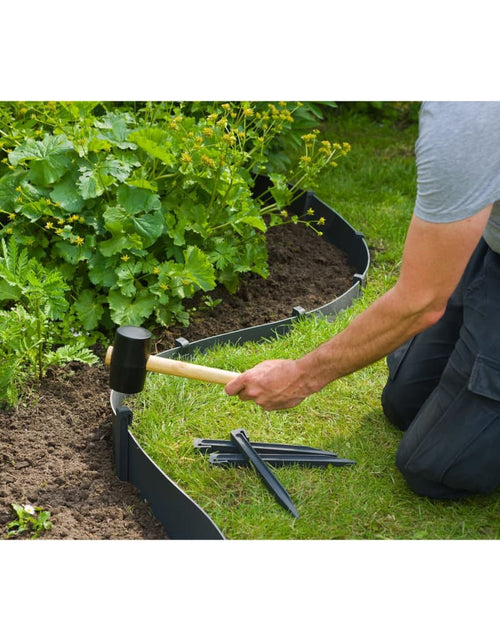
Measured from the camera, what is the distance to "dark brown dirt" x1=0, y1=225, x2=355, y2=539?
2807mm

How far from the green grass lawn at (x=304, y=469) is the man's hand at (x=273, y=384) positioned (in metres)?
0.39

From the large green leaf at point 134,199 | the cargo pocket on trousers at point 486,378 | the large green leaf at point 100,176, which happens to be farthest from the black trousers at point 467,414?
the large green leaf at point 100,176

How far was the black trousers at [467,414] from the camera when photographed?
2771 millimetres

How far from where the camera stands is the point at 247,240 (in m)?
4.04

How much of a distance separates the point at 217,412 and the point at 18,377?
0.85 metres

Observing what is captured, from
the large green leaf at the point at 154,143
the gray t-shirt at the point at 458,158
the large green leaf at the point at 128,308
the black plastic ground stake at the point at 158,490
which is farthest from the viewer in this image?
the large green leaf at the point at 128,308

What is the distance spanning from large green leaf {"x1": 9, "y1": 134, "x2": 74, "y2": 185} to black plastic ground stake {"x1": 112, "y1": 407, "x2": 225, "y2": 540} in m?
1.16

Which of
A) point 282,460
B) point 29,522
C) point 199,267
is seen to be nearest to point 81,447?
point 29,522

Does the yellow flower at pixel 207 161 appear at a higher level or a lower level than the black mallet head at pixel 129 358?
higher

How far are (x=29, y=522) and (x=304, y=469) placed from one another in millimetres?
1039

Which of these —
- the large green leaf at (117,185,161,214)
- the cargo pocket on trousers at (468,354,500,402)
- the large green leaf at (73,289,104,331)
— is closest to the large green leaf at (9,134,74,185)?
the large green leaf at (117,185,161,214)

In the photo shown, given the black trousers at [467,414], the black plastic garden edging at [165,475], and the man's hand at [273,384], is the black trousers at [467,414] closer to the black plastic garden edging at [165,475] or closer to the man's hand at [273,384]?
the man's hand at [273,384]

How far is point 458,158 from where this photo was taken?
209cm

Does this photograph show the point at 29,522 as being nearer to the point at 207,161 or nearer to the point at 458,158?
the point at 207,161
